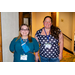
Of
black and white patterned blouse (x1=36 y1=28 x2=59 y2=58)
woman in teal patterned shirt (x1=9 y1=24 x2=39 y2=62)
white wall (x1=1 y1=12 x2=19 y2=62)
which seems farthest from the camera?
white wall (x1=1 y1=12 x2=19 y2=62)

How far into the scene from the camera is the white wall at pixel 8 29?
85.2 inches

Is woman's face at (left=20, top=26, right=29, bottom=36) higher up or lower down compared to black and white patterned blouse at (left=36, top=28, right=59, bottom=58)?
higher up

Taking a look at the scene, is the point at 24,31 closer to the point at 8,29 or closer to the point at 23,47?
the point at 23,47

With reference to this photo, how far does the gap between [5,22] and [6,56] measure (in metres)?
0.83

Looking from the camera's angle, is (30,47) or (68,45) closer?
(30,47)

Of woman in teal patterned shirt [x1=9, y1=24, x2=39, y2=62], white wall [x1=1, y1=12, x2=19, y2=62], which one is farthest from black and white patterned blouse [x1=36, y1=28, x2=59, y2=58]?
white wall [x1=1, y1=12, x2=19, y2=62]

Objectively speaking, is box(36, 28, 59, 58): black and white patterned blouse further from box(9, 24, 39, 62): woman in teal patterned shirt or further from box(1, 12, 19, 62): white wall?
box(1, 12, 19, 62): white wall

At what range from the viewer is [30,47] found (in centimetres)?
159

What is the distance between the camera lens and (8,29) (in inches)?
93.9

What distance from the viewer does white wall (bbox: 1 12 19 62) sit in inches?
85.2

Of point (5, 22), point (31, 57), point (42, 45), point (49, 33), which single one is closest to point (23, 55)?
point (31, 57)

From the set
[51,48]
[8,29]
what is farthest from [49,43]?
[8,29]

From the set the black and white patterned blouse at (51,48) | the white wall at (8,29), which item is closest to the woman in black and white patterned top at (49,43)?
the black and white patterned blouse at (51,48)
